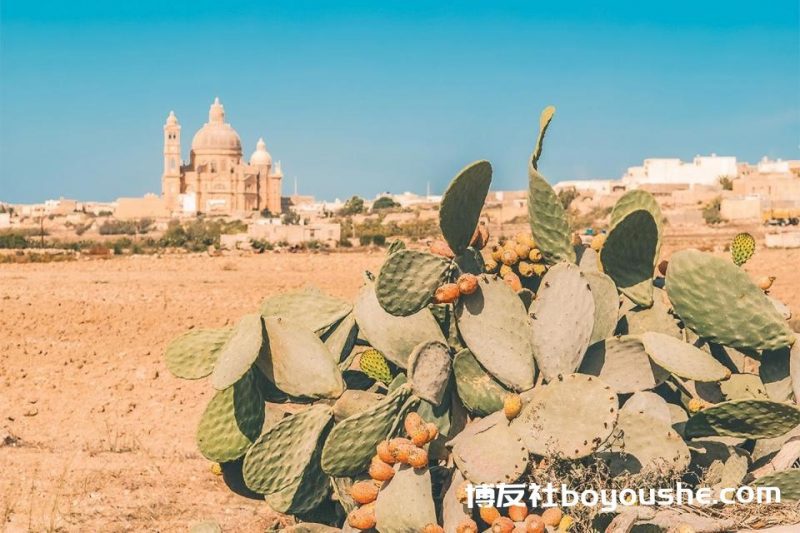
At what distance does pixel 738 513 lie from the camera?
3.78m

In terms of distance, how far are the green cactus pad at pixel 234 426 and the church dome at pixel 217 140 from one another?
70350mm

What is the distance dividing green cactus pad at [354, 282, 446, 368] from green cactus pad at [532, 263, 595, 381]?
0.43m

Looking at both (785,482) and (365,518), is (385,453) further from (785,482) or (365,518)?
(785,482)

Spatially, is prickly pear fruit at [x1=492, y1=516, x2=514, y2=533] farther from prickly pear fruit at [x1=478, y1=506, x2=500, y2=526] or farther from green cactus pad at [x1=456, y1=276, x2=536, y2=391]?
green cactus pad at [x1=456, y1=276, x2=536, y2=391]

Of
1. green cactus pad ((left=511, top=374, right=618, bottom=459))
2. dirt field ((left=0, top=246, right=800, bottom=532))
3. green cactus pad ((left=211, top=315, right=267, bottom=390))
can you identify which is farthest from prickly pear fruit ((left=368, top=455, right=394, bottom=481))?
dirt field ((left=0, top=246, right=800, bottom=532))

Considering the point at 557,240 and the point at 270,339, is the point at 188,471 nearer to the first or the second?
the point at 270,339

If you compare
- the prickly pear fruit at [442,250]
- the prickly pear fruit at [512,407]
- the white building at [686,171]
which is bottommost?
the prickly pear fruit at [512,407]

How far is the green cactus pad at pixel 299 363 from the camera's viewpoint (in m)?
4.21

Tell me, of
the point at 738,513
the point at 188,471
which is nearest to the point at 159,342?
the point at 188,471

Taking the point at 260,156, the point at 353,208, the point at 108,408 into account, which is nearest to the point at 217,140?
the point at 260,156

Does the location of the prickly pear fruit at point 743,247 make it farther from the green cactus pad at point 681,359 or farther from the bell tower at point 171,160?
the bell tower at point 171,160

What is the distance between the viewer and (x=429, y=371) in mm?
3959

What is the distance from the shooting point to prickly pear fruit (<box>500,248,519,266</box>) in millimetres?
4562

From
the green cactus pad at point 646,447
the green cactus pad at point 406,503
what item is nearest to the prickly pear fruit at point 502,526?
the green cactus pad at point 406,503
